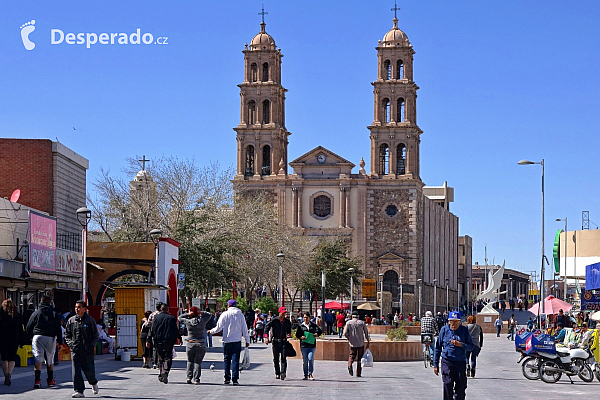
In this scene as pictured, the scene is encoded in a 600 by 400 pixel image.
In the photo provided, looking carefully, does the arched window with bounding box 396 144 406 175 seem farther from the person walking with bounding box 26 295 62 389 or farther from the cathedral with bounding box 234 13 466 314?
the person walking with bounding box 26 295 62 389

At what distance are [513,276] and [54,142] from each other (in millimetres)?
143169

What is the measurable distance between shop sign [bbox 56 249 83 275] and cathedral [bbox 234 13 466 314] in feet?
172

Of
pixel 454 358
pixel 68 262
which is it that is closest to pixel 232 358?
pixel 454 358

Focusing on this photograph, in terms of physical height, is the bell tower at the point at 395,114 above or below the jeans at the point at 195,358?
above

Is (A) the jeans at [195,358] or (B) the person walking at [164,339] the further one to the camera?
(A) the jeans at [195,358]

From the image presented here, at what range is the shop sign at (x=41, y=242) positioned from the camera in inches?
1180

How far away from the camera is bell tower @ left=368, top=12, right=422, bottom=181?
8725 cm

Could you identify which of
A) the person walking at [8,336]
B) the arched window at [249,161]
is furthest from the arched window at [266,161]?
the person walking at [8,336]

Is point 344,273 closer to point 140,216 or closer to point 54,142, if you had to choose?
point 140,216

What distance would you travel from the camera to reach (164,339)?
61.2ft

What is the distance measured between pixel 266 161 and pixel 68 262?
56.9 m

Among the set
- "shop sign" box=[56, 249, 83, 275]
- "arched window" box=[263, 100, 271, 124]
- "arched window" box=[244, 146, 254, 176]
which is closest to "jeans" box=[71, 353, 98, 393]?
"shop sign" box=[56, 249, 83, 275]

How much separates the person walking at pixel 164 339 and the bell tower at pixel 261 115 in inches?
2749

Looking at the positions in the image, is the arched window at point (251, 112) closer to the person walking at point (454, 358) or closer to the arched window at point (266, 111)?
the arched window at point (266, 111)
